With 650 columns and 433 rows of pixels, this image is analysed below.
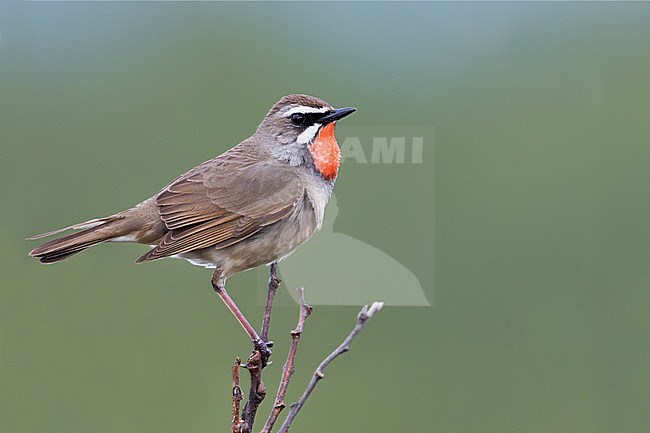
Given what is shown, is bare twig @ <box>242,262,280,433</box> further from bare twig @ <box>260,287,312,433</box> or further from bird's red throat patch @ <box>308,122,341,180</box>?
bird's red throat patch @ <box>308,122,341,180</box>

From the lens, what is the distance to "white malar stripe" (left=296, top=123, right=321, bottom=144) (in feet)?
11.8

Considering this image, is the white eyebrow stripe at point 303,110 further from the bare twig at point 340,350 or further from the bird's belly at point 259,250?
the bare twig at point 340,350

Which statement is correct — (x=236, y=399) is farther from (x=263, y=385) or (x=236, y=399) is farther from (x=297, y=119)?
(x=297, y=119)

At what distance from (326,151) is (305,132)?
13 cm

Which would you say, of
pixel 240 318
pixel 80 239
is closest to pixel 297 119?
pixel 240 318

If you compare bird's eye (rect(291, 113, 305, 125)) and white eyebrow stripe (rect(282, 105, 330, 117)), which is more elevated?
white eyebrow stripe (rect(282, 105, 330, 117))

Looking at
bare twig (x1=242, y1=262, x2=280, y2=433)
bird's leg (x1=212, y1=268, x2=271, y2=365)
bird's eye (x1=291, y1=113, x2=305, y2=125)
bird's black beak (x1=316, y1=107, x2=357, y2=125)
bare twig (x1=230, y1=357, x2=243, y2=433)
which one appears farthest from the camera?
bird's eye (x1=291, y1=113, x2=305, y2=125)

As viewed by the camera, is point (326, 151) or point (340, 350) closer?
point (340, 350)

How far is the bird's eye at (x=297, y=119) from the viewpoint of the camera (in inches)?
144

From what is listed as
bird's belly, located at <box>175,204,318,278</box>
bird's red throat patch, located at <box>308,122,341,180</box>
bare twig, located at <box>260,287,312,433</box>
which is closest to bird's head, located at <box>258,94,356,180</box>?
bird's red throat patch, located at <box>308,122,341,180</box>

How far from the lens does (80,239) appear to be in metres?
3.39

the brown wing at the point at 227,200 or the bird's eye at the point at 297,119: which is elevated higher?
the bird's eye at the point at 297,119

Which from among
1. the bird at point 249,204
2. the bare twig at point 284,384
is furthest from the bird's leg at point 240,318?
the bare twig at point 284,384

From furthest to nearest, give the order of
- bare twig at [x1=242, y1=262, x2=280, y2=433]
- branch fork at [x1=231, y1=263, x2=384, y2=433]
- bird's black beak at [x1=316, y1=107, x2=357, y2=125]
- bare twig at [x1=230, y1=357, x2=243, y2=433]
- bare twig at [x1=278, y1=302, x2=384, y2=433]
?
bird's black beak at [x1=316, y1=107, x2=357, y2=125] < bare twig at [x1=242, y1=262, x2=280, y2=433] < bare twig at [x1=230, y1=357, x2=243, y2=433] < branch fork at [x1=231, y1=263, x2=384, y2=433] < bare twig at [x1=278, y1=302, x2=384, y2=433]
